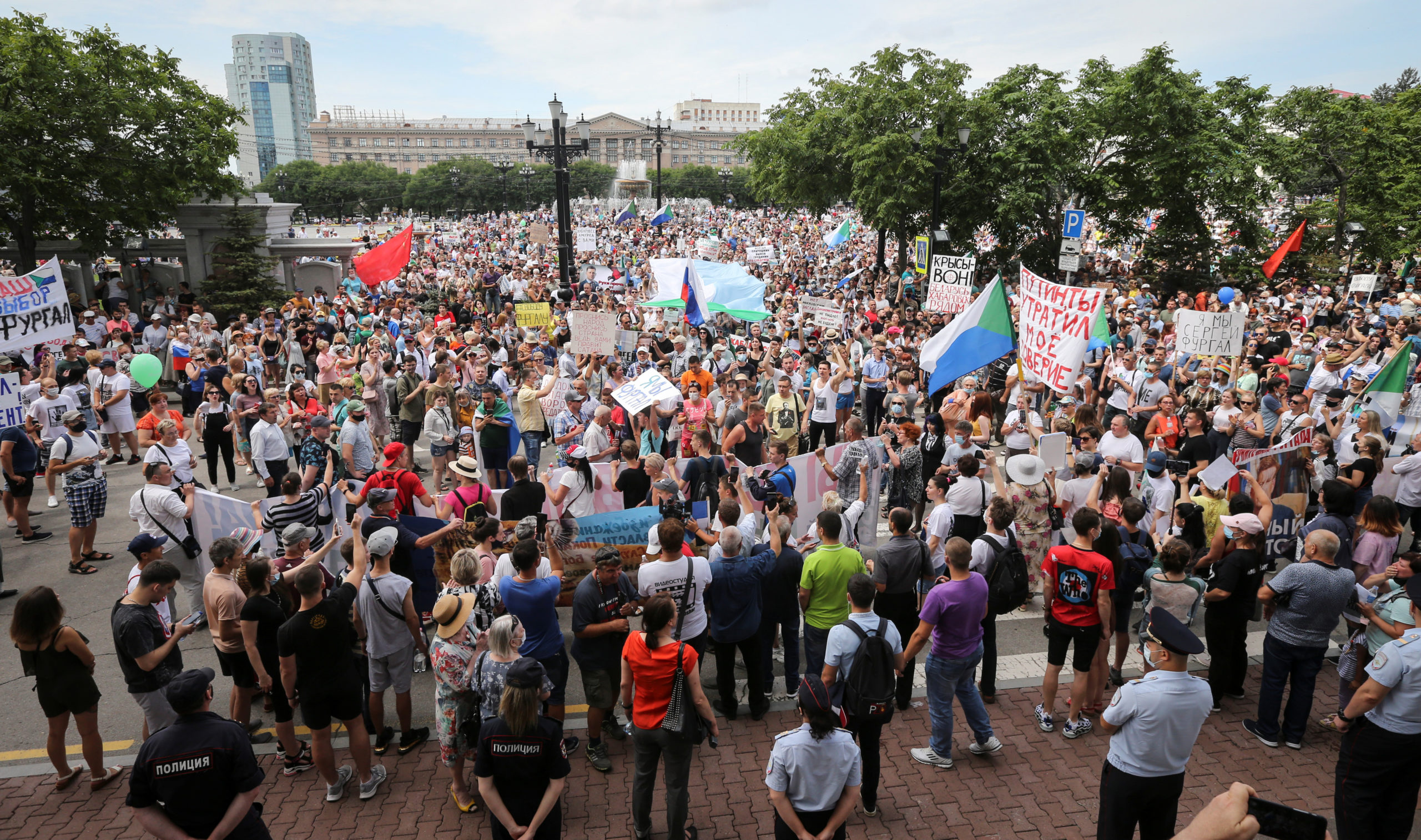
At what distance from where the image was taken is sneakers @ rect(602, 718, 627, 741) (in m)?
6.00

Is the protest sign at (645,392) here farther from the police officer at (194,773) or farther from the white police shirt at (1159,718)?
the white police shirt at (1159,718)

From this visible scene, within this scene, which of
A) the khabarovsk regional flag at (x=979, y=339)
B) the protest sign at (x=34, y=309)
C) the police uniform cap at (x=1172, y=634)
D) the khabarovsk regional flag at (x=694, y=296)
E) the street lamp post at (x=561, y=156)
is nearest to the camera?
the police uniform cap at (x=1172, y=634)

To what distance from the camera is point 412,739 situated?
586 cm

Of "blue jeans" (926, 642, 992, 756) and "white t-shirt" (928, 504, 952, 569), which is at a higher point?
"white t-shirt" (928, 504, 952, 569)

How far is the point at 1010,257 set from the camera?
98.1 ft

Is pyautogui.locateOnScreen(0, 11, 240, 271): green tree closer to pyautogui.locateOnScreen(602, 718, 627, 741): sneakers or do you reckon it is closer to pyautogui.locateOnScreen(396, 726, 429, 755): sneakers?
pyautogui.locateOnScreen(396, 726, 429, 755): sneakers

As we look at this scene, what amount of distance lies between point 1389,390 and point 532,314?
43.8 feet

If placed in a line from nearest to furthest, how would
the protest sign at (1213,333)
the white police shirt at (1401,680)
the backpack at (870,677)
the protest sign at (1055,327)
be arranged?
the white police shirt at (1401,680) < the backpack at (870,677) < the protest sign at (1055,327) < the protest sign at (1213,333)

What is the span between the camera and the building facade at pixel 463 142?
166 m

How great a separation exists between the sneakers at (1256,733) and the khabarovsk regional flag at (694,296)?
1098 centimetres

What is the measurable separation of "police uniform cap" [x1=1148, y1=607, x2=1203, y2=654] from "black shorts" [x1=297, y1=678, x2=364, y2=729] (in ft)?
15.3

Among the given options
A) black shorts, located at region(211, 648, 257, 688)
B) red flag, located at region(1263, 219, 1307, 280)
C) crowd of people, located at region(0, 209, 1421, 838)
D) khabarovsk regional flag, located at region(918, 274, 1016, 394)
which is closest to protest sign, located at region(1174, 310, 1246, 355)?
crowd of people, located at region(0, 209, 1421, 838)

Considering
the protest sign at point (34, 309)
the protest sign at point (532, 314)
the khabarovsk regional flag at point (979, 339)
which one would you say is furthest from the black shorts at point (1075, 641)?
the protest sign at point (34, 309)

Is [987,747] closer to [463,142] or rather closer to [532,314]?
[532,314]
